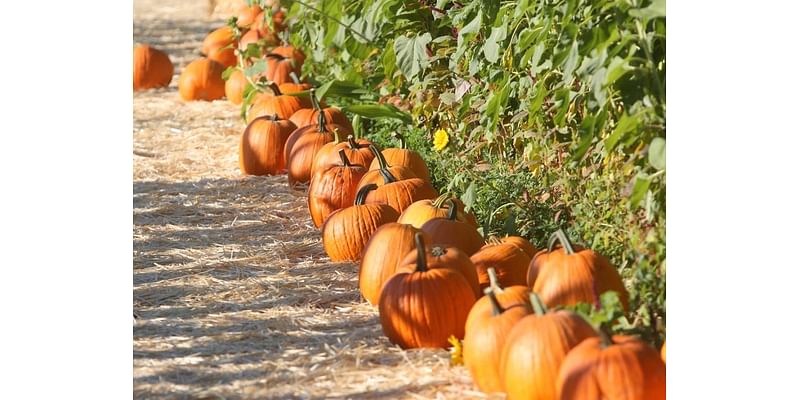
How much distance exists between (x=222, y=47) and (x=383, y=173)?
4.10 meters

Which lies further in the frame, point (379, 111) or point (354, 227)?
point (379, 111)

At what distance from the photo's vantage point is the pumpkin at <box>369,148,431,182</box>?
16.0 ft

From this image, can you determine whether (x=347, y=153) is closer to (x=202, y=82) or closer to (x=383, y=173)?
(x=383, y=173)

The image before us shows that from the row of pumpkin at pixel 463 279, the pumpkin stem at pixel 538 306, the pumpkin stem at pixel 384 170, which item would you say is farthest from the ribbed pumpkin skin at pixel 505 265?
the pumpkin stem at pixel 384 170

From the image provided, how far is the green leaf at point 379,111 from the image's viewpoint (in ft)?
18.1

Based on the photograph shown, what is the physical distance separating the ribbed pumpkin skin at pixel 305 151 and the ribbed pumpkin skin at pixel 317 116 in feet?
0.61

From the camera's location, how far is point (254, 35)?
812 cm

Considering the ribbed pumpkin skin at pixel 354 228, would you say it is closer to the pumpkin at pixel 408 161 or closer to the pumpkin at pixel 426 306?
the pumpkin at pixel 408 161

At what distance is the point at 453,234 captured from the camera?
3.88m

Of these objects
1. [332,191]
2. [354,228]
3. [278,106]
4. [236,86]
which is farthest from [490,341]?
[236,86]

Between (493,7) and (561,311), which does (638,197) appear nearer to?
(561,311)

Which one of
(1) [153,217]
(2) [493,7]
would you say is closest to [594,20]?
(2) [493,7]

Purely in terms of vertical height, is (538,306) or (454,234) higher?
(454,234)

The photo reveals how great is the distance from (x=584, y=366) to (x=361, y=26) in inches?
122
